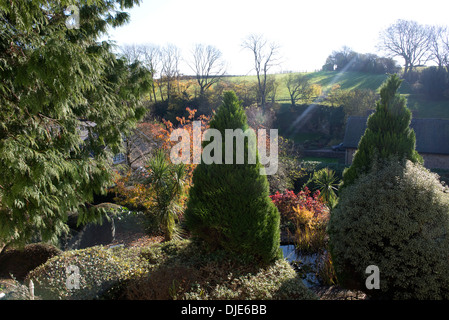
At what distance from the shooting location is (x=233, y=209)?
16.2 feet

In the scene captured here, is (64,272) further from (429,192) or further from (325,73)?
(325,73)

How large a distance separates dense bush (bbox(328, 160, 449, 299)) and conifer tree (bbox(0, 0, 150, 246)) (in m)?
4.28

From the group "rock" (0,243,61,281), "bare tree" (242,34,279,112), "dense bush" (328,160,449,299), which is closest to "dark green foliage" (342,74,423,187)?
"dense bush" (328,160,449,299)

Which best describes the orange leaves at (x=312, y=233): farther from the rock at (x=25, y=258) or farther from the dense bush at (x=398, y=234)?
the rock at (x=25, y=258)

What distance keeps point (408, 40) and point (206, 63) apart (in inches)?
899

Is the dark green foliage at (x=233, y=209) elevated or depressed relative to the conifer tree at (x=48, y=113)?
depressed

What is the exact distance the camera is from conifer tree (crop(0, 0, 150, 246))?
3.88 m

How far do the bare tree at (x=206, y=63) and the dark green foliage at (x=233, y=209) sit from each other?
30.4 metres

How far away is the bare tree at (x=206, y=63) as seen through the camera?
34594mm

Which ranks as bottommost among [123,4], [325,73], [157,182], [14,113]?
[157,182]

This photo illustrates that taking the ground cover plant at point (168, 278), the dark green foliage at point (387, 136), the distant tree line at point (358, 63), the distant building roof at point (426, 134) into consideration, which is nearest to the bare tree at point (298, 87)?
the distant building roof at point (426, 134)

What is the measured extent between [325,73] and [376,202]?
51110mm
